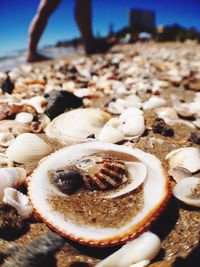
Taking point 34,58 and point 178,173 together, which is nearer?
point 178,173

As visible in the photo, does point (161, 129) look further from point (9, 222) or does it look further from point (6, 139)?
point (9, 222)

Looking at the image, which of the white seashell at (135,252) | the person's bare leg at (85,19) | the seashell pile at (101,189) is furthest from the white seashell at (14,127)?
the person's bare leg at (85,19)

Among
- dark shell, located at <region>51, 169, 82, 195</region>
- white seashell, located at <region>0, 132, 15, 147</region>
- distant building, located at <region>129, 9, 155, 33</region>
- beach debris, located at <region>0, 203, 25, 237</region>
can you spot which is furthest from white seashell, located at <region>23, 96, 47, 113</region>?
distant building, located at <region>129, 9, 155, 33</region>

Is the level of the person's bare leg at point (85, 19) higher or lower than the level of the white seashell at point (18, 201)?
higher

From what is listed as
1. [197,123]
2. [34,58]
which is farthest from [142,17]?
[197,123]

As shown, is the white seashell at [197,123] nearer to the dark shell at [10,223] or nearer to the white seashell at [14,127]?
the white seashell at [14,127]

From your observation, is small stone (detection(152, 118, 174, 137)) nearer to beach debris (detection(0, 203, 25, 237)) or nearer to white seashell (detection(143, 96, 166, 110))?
white seashell (detection(143, 96, 166, 110))
